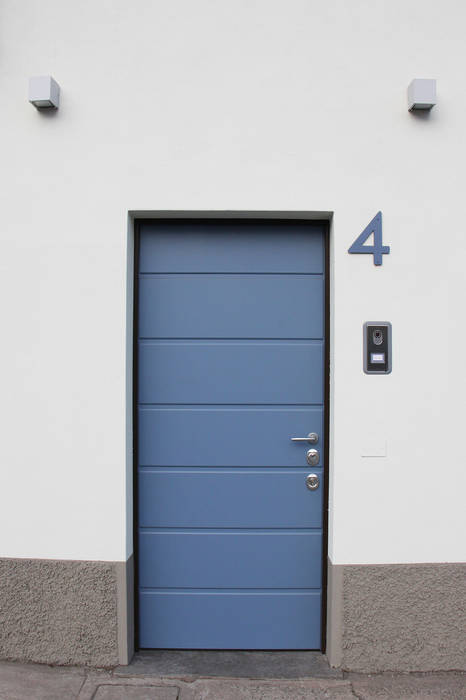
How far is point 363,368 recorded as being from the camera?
2674 mm

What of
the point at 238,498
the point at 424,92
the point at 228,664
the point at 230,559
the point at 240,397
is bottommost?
the point at 228,664

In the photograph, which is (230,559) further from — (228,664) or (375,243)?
(375,243)

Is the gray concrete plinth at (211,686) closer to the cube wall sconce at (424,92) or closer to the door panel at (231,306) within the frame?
the door panel at (231,306)

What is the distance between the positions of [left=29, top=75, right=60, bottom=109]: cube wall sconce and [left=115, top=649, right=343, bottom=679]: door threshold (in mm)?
3057

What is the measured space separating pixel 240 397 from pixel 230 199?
3.61 feet

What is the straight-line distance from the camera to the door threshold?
8.69 feet

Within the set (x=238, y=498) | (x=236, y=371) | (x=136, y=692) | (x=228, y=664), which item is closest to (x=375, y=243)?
(x=236, y=371)

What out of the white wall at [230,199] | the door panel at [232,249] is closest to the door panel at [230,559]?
the white wall at [230,199]

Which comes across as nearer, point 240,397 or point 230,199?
point 230,199

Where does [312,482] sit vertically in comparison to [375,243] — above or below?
below

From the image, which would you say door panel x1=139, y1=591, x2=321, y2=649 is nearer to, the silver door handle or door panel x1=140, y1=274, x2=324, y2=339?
the silver door handle

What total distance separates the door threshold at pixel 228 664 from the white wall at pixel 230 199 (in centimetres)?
63

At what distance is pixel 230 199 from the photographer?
105 inches

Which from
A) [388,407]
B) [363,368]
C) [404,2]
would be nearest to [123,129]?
[404,2]
